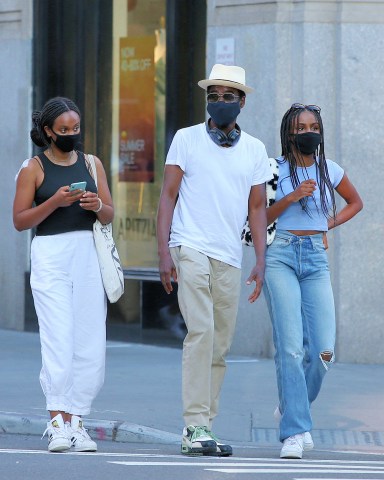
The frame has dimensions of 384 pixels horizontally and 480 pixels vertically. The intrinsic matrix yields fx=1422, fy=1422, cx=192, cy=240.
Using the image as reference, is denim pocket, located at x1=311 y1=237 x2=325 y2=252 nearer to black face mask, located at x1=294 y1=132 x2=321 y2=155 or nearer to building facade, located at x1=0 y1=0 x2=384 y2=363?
black face mask, located at x1=294 y1=132 x2=321 y2=155

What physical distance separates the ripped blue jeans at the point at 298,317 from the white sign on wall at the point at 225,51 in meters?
4.51

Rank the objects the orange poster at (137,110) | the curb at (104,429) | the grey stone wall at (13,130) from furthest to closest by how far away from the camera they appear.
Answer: the grey stone wall at (13,130), the orange poster at (137,110), the curb at (104,429)

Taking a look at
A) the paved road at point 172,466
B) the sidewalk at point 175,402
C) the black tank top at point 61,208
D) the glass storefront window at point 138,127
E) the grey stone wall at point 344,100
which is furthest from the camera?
the glass storefront window at point 138,127

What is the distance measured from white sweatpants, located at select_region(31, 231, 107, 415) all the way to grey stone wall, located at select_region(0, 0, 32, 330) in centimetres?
621

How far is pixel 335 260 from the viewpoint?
11438mm

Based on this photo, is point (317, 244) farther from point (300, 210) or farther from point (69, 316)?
point (69, 316)

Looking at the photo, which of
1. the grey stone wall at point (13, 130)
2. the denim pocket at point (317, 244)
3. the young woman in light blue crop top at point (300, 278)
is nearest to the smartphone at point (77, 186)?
the young woman in light blue crop top at point (300, 278)

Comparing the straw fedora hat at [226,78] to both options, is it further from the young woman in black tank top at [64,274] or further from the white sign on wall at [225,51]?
the white sign on wall at [225,51]

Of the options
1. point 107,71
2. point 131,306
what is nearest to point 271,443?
point 131,306

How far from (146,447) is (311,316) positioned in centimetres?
129

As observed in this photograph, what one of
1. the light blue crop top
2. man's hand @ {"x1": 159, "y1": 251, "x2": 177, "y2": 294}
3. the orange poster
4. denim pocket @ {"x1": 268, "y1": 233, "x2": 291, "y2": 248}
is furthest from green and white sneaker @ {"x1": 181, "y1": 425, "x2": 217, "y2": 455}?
the orange poster

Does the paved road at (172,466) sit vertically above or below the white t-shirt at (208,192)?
below

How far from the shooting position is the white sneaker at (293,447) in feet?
23.7

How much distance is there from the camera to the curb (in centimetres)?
813
